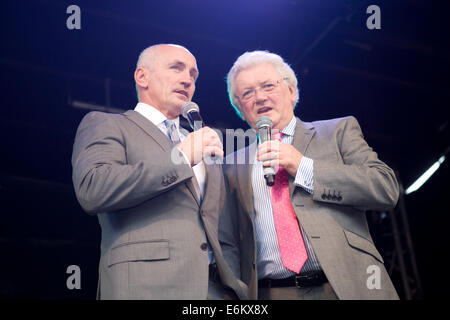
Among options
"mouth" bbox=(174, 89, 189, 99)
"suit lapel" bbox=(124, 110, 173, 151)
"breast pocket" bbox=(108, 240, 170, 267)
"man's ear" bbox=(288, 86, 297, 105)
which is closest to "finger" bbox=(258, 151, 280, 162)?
"suit lapel" bbox=(124, 110, 173, 151)

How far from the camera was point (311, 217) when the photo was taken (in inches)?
72.7

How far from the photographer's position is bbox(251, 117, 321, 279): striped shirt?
1857 millimetres

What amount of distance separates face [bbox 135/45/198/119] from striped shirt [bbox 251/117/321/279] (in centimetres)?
49

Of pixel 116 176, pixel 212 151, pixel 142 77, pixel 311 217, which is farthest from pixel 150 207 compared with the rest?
pixel 142 77

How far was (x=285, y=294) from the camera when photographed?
183 centimetres

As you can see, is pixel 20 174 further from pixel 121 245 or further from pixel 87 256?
pixel 121 245

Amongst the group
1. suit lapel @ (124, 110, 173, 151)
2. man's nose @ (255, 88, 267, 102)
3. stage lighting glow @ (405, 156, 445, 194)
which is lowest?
suit lapel @ (124, 110, 173, 151)

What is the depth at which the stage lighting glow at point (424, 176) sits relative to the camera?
5.55m

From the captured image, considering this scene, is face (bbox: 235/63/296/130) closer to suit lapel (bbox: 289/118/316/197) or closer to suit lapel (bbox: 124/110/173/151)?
suit lapel (bbox: 289/118/316/197)

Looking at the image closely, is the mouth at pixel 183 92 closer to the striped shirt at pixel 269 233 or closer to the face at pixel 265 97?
the face at pixel 265 97

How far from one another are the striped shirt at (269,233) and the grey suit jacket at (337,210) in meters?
0.03

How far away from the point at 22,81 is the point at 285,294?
3687 mm

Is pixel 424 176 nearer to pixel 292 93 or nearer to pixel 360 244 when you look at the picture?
pixel 292 93
